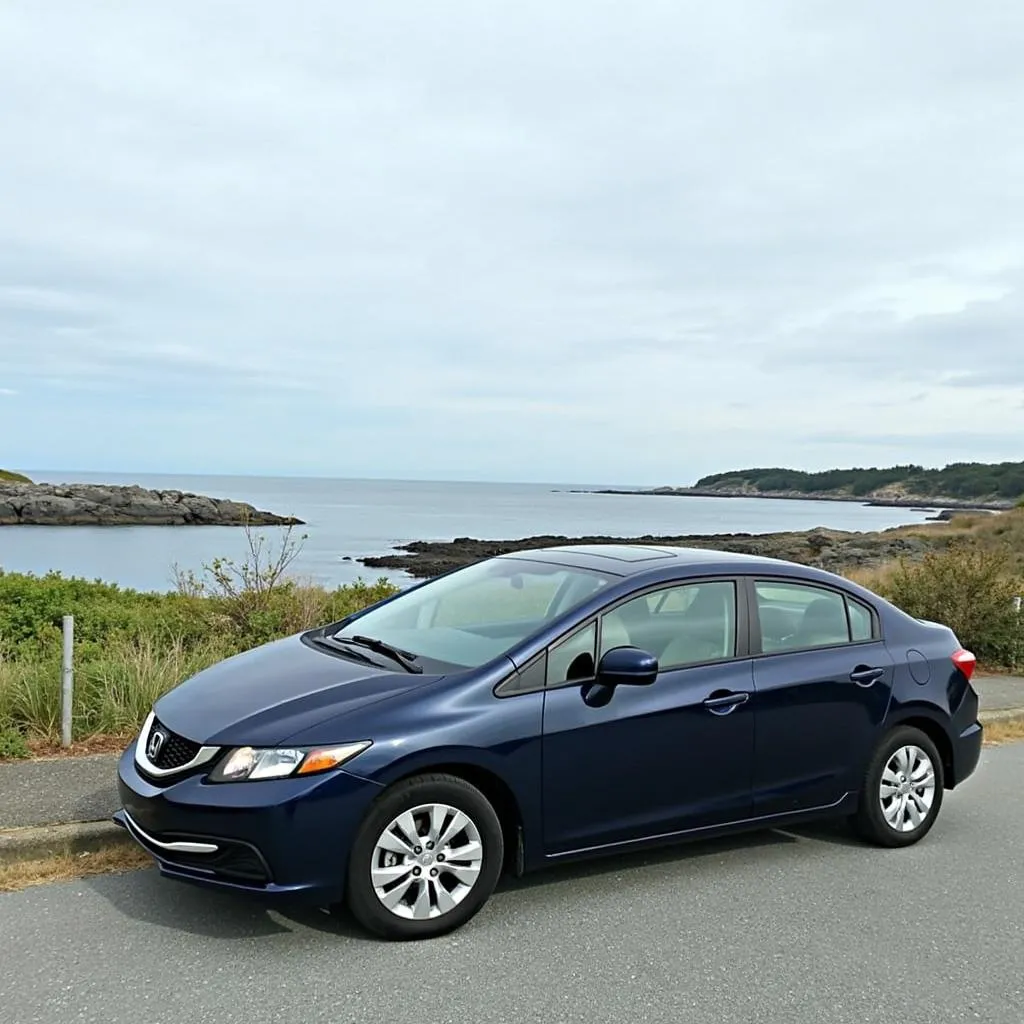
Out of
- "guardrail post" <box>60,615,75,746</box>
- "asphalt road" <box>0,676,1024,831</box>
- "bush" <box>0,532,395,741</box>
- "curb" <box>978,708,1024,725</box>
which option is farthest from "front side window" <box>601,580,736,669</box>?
"curb" <box>978,708,1024,725</box>

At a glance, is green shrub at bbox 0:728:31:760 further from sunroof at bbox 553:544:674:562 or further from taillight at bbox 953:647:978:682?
taillight at bbox 953:647:978:682

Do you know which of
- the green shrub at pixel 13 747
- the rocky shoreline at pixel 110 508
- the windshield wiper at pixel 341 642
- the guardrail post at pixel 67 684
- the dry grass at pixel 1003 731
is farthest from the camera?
the rocky shoreline at pixel 110 508

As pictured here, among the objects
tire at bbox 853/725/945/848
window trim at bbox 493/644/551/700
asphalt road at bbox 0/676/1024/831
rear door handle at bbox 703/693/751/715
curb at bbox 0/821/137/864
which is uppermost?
window trim at bbox 493/644/551/700

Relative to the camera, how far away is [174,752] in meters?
4.40

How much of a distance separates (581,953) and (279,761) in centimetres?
144

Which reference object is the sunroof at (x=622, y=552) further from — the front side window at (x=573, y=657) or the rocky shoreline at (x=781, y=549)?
the rocky shoreline at (x=781, y=549)

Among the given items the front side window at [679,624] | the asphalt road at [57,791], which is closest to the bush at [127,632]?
the asphalt road at [57,791]

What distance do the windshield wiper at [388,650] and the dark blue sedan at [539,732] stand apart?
2cm

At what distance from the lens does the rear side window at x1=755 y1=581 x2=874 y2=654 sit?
5516 millimetres

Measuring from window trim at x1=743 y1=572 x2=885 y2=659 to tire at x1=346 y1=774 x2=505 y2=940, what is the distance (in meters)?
1.79

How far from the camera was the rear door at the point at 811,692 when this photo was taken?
17.3 feet

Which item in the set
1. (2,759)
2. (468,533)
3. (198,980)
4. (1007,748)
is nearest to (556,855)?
(198,980)

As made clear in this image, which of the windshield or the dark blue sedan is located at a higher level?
the windshield

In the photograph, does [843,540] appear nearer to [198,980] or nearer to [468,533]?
[468,533]
